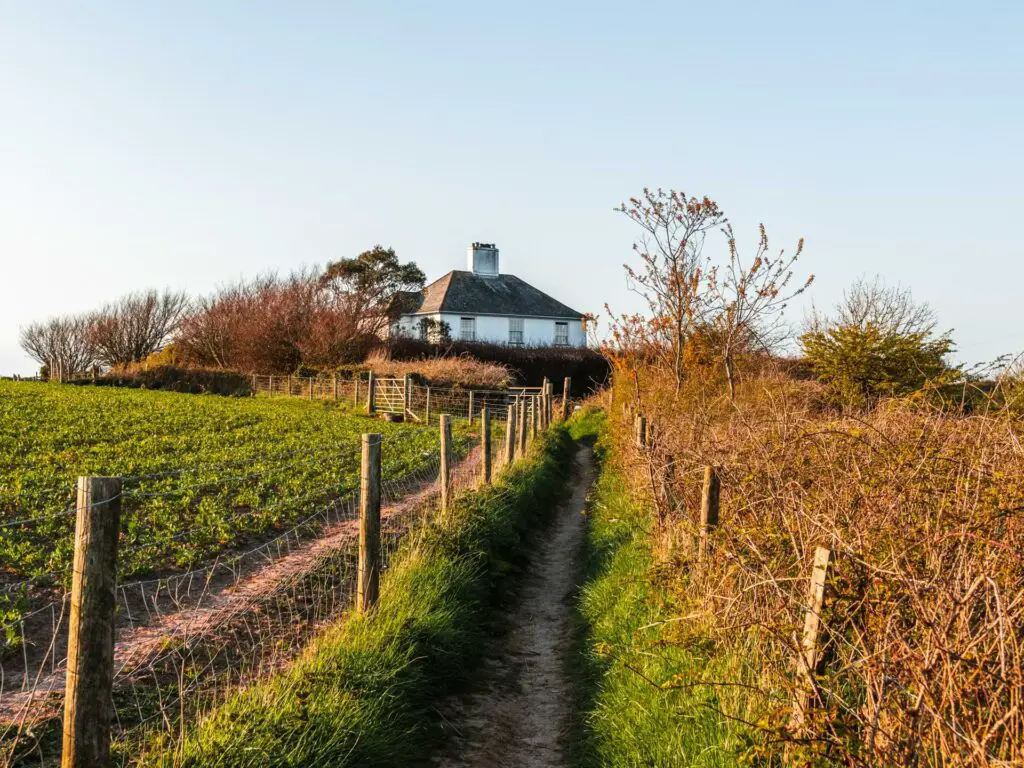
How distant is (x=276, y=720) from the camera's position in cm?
463

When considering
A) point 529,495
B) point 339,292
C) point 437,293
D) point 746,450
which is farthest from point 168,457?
point 437,293

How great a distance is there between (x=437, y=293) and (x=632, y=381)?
3465cm

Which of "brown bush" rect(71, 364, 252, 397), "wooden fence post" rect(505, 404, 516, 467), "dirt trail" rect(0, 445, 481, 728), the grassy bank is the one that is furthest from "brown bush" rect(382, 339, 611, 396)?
the grassy bank

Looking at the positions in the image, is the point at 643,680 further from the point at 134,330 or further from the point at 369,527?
the point at 134,330

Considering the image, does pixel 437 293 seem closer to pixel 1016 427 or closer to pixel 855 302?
pixel 855 302

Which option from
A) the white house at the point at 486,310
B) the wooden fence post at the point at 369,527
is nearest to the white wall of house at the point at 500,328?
the white house at the point at 486,310

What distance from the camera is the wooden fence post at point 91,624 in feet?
11.8

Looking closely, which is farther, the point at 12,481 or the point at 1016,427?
the point at 12,481

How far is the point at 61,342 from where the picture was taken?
72875mm

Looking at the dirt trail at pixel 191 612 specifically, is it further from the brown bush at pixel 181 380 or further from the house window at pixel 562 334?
the house window at pixel 562 334

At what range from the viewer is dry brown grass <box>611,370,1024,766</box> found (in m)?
3.45

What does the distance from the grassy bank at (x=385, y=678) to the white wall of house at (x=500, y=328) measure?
44086mm

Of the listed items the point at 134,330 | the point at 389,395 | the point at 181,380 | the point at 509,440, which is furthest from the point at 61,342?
the point at 509,440

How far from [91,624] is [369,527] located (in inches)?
136
